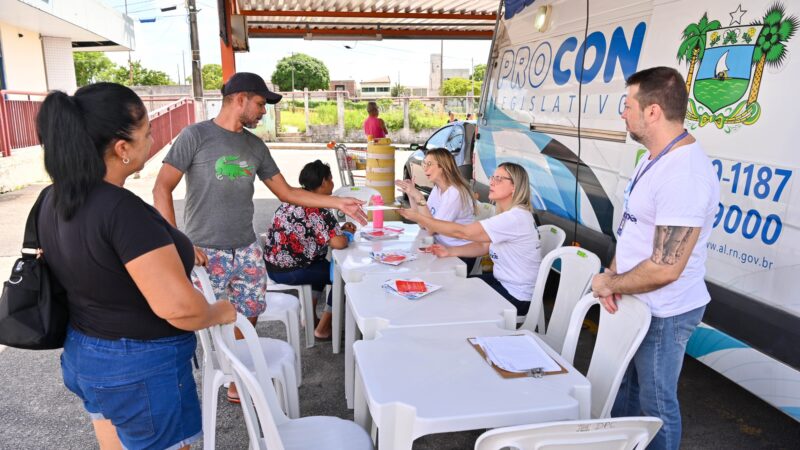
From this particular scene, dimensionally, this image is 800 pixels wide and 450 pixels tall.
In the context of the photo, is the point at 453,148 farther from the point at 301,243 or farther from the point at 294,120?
→ the point at 294,120

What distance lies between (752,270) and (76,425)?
11.3 ft

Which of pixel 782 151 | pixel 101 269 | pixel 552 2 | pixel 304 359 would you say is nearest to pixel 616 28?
pixel 552 2

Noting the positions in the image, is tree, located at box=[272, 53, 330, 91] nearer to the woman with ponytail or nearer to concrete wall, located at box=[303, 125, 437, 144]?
concrete wall, located at box=[303, 125, 437, 144]

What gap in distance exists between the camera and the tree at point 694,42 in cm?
265

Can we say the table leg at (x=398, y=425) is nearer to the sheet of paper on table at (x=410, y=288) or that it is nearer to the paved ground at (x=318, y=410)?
the sheet of paper on table at (x=410, y=288)

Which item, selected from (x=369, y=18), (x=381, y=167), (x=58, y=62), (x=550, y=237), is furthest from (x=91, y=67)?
(x=550, y=237)

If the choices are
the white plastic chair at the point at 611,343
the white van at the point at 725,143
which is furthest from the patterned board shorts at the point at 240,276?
the white van at the point at 725,143

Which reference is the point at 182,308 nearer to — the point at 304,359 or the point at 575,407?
the point at 575,407

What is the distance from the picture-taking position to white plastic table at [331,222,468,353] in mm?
2951

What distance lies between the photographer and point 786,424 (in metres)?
2.90

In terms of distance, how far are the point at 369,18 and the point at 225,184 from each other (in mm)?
6652

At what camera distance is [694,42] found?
273cm

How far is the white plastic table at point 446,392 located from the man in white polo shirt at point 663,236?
0.41 meters

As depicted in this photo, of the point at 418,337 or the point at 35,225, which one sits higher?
the point at 35,225
